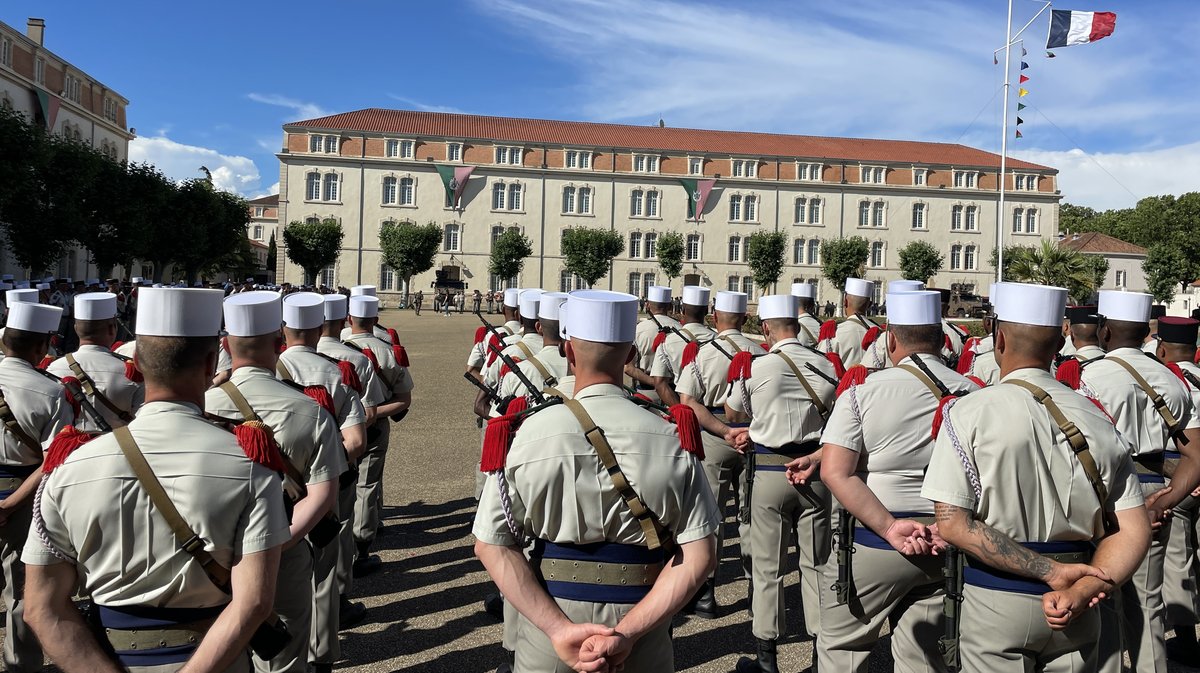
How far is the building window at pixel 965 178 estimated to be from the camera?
76.0m

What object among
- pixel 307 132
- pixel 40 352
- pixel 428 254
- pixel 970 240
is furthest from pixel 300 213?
pixel 40 352

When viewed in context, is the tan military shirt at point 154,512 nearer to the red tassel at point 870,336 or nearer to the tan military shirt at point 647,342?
the tan military shirt at point 647,342

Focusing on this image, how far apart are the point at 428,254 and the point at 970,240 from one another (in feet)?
156

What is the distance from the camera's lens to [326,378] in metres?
5.25

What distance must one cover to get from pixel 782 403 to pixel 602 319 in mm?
3142

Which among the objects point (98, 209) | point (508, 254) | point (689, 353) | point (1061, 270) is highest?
point (508, 254)

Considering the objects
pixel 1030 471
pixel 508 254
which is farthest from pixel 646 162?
pixel 1030 471

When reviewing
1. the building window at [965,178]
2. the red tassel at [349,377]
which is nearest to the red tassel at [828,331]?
the red tassel at [349,377]

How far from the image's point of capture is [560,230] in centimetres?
7225

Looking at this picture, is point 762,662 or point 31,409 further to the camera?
point 762,662

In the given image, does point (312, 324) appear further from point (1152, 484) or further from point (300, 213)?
point (300, 213)

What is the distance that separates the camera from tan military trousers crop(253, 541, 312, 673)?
156 inches

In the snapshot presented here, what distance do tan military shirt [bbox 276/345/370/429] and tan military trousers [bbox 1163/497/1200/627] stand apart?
5.12m

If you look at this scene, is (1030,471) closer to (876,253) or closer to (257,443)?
(257,443)
